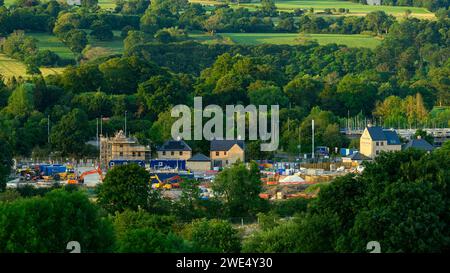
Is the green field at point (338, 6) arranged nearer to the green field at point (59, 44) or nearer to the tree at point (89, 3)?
the tree at point (89, 3)

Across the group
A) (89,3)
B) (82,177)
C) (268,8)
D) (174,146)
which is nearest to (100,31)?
(89,3)

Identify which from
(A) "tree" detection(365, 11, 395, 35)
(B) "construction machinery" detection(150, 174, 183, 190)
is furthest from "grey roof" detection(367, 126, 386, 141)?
(A) "tree" detection(365, 11, 395, 35)

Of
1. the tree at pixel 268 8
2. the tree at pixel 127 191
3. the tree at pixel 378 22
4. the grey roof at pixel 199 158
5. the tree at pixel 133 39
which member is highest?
the tree at pixel 268 8

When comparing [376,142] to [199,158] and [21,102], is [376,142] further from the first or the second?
[21,102]

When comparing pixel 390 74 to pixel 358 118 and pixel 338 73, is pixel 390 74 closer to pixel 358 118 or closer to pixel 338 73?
pixel 338 73

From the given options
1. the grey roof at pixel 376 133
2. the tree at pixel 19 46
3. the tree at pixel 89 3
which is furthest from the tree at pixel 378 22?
the grey roof at pixel 376 133

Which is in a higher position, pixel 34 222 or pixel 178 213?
pixel 34 222

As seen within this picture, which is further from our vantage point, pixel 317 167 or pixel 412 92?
pixel 412 92

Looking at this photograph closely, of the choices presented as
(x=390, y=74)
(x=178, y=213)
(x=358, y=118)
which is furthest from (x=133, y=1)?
(x=178, y=213)
